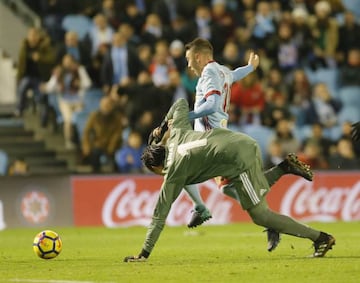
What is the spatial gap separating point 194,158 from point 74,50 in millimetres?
11151

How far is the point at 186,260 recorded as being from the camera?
12.2m

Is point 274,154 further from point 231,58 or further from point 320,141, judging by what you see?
point 231,58

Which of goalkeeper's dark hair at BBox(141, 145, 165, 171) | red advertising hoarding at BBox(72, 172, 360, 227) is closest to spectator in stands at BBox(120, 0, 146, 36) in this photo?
red advertising hoarding at BBox(72, 172, 360, 227)

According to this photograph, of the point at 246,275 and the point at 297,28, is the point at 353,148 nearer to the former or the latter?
the point at 297,28

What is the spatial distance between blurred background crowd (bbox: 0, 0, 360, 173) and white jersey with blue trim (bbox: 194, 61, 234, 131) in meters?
7.53

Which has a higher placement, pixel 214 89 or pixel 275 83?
pixel 275 83

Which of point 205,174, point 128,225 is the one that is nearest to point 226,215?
point 128,225

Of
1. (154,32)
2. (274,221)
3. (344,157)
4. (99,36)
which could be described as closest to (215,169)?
(274,221)

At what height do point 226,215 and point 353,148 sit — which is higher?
point 353,148

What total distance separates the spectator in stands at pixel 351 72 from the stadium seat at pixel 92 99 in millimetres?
5210

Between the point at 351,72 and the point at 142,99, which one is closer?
the point at 142,99

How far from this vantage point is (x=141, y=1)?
79.5ft

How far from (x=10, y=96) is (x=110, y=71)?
228 cm

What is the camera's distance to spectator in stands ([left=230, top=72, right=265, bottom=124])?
21.9 m
